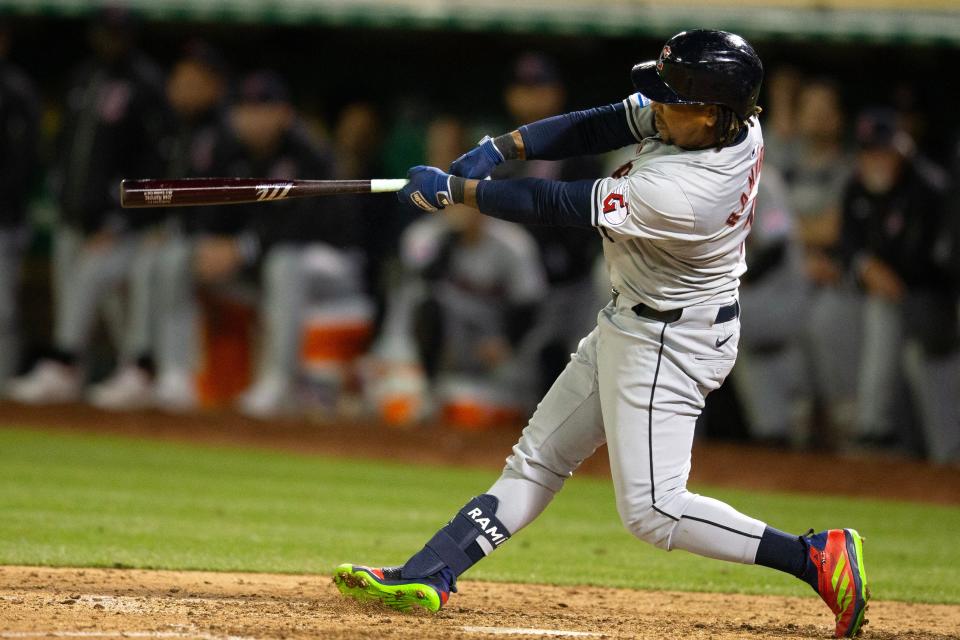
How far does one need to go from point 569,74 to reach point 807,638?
24.0 feet

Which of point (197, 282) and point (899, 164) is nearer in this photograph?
point (899, 164)

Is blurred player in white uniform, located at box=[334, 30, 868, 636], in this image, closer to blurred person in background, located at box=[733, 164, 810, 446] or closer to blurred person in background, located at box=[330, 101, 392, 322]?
blurred person in background, located at box=[733, 164, 810, 446]

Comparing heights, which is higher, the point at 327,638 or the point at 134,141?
the point at 134,141

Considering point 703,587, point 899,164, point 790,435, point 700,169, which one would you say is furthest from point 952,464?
point 700,169

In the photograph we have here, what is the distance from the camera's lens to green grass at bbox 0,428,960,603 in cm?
498

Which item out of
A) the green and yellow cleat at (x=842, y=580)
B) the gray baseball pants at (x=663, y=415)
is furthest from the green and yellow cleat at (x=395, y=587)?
the green and yellow cleat at (x=842, y=580)

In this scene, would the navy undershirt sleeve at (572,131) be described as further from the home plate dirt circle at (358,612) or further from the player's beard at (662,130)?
the home plate dirt circle at (358,612)

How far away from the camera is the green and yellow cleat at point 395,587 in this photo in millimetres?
3965

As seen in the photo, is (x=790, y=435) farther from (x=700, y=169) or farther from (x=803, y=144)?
(x=700, y=169)

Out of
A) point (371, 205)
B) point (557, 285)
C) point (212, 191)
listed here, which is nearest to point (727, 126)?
point (212, 191)

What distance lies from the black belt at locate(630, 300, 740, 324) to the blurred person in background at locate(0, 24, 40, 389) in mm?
6410

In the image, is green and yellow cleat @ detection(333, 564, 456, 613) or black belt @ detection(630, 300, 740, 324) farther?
green and yellow cleat @ detection(333, 564, 456, 613)

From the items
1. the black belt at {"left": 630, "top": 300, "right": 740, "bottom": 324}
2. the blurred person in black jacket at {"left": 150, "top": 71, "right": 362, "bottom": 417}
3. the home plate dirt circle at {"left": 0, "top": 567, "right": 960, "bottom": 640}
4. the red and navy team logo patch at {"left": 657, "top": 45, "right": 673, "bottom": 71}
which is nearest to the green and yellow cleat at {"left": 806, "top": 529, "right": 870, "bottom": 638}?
the home plate dirt circle at {"left": 0, "top": 567, "right": 960, "bottom": 640}

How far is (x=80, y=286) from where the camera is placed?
941 cm
